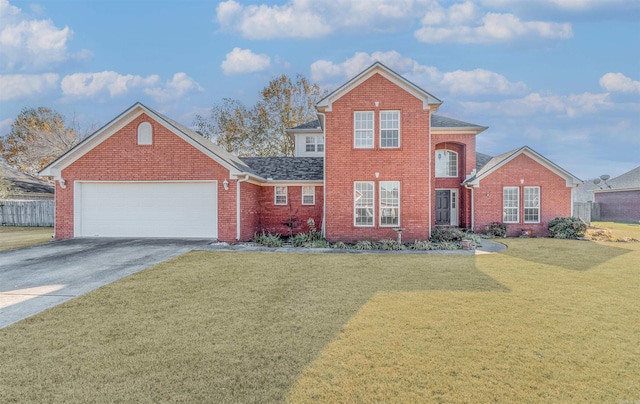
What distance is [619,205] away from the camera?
3272 centimetres

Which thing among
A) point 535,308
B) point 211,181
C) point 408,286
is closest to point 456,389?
point 535,308

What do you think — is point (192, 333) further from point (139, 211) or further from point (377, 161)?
point (139, 211)

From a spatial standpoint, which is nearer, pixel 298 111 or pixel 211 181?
pixel 211 181

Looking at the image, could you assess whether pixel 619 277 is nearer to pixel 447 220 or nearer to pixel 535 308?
pixel 535 308

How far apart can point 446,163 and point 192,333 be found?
1966cm

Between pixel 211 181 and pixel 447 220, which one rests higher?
pixel 211 181

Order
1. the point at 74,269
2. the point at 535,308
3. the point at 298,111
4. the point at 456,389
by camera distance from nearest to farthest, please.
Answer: the point at 456,389 → the point at 535,308 → the point at 74,269 → the point at 298,111

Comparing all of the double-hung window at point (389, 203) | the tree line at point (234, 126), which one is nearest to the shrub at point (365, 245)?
the double-hung window at point (389, 203)

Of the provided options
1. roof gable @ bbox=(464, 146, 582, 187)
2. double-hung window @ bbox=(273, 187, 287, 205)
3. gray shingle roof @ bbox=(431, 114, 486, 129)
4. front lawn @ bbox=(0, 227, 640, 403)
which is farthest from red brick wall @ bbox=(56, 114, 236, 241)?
roof gable @ bbox=(464, 146, 582, 187)

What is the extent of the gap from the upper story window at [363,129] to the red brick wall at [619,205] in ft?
106

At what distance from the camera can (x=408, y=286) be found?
7.39 m

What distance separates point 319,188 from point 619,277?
467 inches

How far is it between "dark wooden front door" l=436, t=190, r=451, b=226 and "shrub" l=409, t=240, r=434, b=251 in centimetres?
800

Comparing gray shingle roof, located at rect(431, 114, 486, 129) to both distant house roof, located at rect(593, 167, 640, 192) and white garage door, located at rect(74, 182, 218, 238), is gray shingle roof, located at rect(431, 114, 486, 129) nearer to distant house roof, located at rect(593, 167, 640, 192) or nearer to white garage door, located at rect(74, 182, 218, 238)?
white garage door, located at rect(74, 182, 218, 238)
